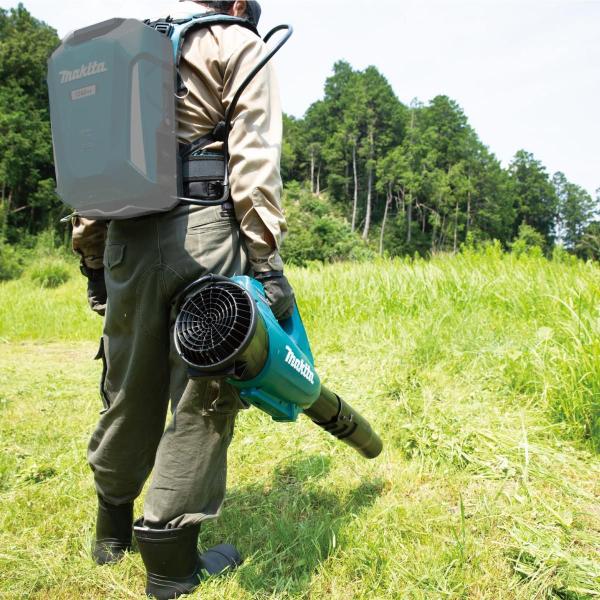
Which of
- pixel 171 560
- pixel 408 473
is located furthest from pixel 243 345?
pixel 408 473

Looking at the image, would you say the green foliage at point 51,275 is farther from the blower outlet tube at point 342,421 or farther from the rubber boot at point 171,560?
the rubber boot at point 171,560

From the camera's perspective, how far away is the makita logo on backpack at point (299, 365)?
1919 mm

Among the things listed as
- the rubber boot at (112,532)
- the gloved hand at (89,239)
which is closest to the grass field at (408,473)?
the rubber boot at (112,532)

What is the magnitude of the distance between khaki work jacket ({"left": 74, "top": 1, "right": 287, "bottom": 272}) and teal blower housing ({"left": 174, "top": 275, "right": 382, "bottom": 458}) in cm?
21

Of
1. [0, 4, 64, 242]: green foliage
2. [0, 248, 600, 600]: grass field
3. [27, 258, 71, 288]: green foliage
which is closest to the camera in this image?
[0, 248, 600, 600]: grass field

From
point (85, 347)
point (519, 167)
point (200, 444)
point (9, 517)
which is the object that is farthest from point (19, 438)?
point (519, 167)

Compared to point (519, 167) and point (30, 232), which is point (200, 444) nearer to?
point (30, 232)

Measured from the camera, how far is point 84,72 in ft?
5.89

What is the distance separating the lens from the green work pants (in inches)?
77.5

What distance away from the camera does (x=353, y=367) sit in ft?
15.1

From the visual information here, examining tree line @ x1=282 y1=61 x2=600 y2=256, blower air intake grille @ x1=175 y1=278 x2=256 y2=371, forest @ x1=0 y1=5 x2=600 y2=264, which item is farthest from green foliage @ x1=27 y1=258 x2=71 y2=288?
tree line @ x1=282 y1=61 x2=600 y2=256

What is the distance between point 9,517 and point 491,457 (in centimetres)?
233

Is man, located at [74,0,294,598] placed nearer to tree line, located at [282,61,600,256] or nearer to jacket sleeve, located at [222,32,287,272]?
jacket sleeve, located at [222,32,287,272]

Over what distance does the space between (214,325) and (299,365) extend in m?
0.38
